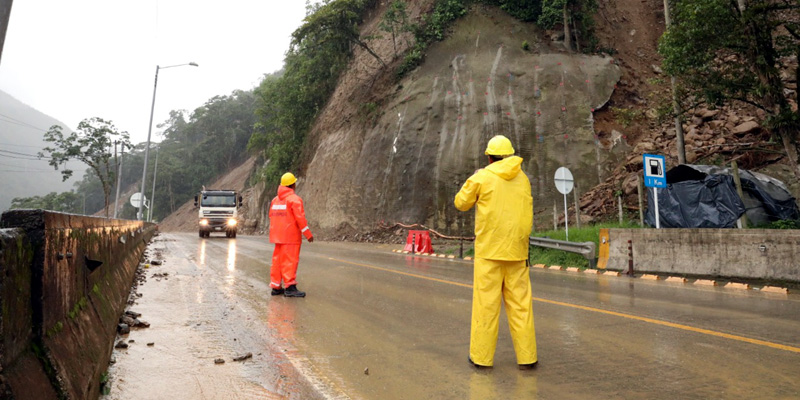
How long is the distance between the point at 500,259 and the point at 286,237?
16.3ft

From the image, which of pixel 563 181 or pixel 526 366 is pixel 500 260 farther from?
pixel 563 181

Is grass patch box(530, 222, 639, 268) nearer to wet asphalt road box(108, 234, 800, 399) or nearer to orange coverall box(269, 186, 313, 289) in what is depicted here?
wet asphalt road box(108, 234, 800, 399)

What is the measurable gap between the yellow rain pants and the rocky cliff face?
20398 millimetres

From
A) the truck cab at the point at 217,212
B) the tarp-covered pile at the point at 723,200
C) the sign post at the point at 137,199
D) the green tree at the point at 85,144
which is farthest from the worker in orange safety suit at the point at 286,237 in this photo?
the green tree at the point at 85,144

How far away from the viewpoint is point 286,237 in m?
8.45

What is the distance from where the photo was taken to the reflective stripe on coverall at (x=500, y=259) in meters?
4.35

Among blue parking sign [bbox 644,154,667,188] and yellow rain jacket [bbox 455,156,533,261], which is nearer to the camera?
yellow rain jacket [bbox 455,156,533,261]

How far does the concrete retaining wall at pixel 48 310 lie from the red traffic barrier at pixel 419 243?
651 inches

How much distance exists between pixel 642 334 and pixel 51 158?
5347cm

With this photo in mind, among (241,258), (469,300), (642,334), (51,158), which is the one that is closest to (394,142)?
(241,258)

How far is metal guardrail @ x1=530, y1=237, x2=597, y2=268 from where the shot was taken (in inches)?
551

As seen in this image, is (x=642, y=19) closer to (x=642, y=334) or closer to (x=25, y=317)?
(x=642, y=334)

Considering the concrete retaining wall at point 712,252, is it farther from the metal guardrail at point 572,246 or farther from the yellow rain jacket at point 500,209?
the yellow rain jacket at point 500,209

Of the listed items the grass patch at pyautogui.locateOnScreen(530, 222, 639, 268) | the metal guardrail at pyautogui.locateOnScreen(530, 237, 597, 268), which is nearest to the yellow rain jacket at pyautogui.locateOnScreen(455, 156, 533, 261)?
the metal guardrail at pyautogui.locateOnScreen(530, 237, 597, 268)
